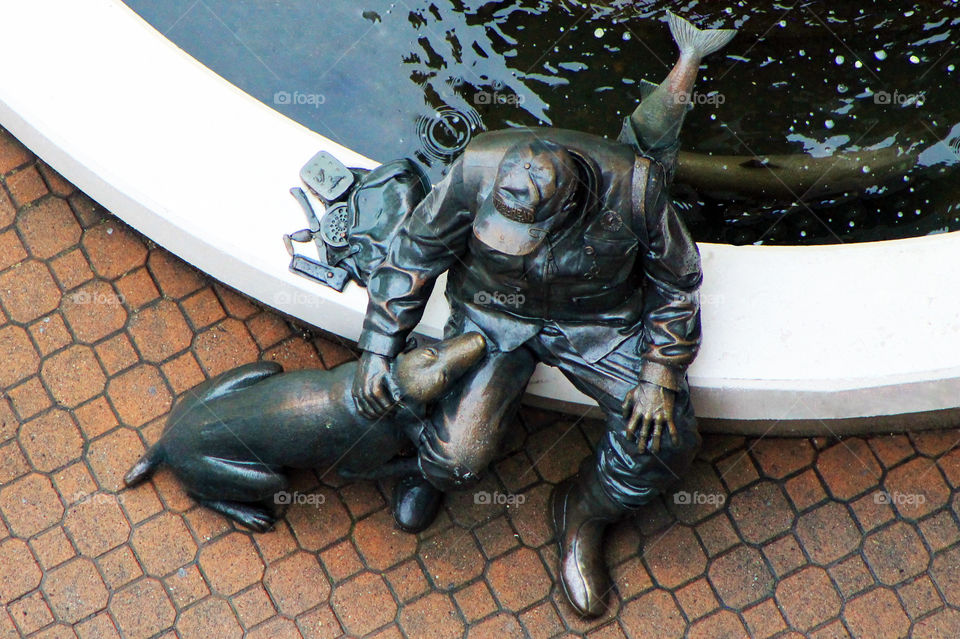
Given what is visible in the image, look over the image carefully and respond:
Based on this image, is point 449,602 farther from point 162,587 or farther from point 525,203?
point 525,203

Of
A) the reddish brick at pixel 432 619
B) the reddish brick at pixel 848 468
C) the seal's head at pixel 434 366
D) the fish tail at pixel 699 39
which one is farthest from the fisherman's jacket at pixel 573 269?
the reddish brick at pixel 432 619

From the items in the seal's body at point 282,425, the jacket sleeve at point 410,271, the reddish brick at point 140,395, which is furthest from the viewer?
the reddish brick at point 140,395

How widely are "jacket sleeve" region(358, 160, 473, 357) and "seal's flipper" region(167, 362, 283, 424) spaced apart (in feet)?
2.14

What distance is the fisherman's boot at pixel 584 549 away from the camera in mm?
4203

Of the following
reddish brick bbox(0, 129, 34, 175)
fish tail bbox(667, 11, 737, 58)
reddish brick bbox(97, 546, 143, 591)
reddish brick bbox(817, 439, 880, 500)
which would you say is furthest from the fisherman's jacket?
reddish brick bbox(0, 129, 34, 175)

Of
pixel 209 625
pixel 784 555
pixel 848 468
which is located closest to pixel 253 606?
pixel 209 625

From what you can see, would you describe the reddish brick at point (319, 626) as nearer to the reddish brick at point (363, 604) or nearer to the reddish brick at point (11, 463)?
the reddish brick at point (363, 604)

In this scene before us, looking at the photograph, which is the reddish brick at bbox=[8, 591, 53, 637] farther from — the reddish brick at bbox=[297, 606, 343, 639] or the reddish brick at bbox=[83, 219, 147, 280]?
the reddish brick at bbox=[83, 219, 147, 280]

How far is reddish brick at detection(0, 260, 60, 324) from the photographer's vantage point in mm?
4613

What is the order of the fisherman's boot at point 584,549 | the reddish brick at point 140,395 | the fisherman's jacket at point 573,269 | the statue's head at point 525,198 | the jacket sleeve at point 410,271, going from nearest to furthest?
the statue's head at point 525,198, the fisherman's jacket at point 573,269, the jacket sleeve at point 410,271, the fisherman's boot at point 584,549, the reddish brick at point 140,395

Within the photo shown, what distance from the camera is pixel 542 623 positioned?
4352 mm

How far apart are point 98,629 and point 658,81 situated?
3.35 m

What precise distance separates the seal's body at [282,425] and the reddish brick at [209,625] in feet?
1.41

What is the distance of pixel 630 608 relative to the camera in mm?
4340
